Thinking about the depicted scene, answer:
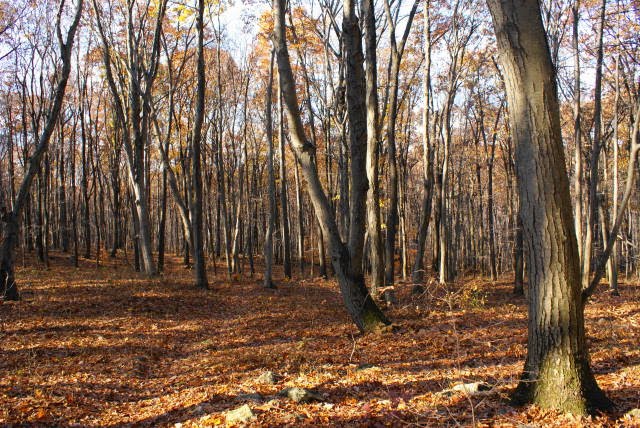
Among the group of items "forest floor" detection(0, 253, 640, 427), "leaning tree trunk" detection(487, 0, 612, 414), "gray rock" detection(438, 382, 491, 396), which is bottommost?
"forest floor" detection(0, 253, 640, 427)

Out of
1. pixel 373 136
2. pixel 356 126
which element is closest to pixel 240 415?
pixel 356 126

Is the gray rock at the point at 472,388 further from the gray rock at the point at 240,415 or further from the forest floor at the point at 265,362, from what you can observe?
the gray rock at the point at 240,415

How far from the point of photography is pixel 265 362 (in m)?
6.98

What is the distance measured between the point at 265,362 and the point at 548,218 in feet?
16.1

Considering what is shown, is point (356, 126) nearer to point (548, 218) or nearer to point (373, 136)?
point (373, 136)

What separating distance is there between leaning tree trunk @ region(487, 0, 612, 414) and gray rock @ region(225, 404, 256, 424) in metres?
2.76

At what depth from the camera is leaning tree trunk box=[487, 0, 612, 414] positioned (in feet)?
12.6

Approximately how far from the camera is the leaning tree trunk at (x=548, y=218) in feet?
12.6

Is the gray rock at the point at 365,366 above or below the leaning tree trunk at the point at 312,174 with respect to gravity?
below

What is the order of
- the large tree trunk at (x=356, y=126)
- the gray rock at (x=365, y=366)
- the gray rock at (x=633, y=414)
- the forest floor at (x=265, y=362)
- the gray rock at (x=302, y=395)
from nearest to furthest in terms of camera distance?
1. the gray rock at (x=633, y=414)
2. the forest floor at (x=265, y=362)
3. the gray rock at (x=302, y=395)
4. the gray rock at (x=365, y=366)
5. the large tree trunk at (x=356, y=126)

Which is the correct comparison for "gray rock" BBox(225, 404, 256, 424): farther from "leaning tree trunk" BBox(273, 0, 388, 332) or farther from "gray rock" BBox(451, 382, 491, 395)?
"leaning tree trunk" BBox(273, 0, 388, 332)

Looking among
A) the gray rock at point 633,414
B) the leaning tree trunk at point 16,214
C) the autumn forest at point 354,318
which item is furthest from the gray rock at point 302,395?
the leaning tree trunk at point 16,214

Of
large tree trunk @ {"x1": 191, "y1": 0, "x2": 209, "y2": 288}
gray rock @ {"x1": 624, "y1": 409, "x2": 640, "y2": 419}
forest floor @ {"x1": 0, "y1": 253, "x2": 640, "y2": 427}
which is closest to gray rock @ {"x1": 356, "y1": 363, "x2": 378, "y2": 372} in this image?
forest floor @ {"x1": 0, "y1": 253, "x2": 640, "y2": 427}

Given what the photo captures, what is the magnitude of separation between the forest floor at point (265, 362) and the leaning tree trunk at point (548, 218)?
1.32ft
